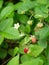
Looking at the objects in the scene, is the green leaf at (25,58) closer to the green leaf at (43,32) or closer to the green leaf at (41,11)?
the green leaf at (43,32)

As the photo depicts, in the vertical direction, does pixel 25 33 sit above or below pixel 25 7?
below

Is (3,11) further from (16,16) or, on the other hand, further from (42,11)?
(42,11)

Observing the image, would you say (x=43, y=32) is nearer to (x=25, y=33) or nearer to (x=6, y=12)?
(x=25, y=33)

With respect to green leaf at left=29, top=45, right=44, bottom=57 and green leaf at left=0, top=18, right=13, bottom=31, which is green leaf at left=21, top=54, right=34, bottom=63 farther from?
green leaf at left=0, top=18, right=13, bottom=31

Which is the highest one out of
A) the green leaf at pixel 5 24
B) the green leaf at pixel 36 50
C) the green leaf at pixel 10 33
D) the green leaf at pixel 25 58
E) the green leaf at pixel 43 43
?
the green leaf at pixel 5 24

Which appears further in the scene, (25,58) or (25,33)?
(25,33)

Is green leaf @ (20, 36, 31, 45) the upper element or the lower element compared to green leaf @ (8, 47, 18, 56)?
upper

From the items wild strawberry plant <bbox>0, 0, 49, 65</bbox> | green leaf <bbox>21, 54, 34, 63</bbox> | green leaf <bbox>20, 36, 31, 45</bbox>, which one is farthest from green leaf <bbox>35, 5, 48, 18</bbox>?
green leaf <bbox>21, 54, 34, 63</bbox>

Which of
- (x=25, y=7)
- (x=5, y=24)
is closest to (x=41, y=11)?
(x=25, y=7)

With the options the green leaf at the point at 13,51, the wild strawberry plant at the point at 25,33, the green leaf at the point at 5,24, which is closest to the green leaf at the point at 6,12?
the wild strawberry plant at the point at 25,33

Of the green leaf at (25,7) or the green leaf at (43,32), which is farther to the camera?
the green leaf at (25,7)
